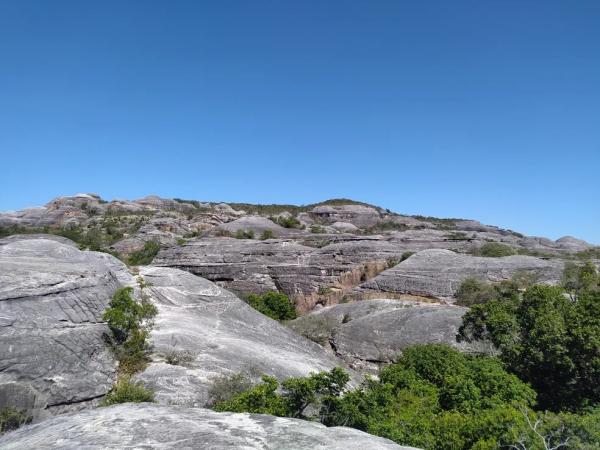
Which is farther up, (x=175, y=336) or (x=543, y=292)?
(x=543, y=292)

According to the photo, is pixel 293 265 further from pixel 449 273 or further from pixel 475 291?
pixel 475 291

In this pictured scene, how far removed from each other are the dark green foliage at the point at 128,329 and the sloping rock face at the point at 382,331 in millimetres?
9915

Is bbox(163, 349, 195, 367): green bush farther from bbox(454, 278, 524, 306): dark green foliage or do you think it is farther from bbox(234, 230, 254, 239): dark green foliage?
bbox(234, 230, 254, 239): dark green foliage

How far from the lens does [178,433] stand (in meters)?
5.51

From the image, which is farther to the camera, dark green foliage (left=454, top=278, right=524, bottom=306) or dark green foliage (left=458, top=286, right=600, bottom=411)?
dark green foliage (left=454, top=278, right=524, bottom=306)

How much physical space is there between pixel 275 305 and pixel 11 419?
20.6m

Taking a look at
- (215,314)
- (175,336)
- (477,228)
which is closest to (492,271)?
(215,314)

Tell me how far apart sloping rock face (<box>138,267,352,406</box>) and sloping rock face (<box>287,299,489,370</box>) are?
134 inches

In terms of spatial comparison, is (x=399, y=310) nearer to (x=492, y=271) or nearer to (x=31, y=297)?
(x=492, y=271)

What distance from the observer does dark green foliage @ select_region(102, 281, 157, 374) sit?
1132 centimetres

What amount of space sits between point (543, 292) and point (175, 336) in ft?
37.9

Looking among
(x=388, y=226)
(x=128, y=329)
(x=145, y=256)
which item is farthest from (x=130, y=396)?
(x=388, y=226)

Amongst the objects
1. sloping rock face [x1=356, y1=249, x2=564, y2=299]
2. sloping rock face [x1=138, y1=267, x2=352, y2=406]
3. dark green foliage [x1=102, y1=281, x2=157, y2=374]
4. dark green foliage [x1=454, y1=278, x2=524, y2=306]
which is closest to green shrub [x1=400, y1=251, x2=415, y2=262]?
sloping rock face [x1=356, y1=249, x2=564, y2=299]

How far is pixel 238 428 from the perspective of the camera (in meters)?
5.78
